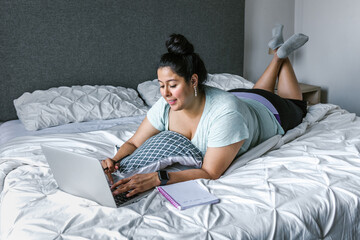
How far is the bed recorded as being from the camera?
1.06m

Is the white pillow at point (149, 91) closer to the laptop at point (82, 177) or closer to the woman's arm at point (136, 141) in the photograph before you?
the woman's arm at point (136, 141)

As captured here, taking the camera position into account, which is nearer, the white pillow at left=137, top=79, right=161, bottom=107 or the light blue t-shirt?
the light blue t-shirt

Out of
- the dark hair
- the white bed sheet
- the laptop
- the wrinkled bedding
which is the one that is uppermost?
the dark hair

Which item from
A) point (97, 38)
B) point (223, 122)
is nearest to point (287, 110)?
point (223, 122)

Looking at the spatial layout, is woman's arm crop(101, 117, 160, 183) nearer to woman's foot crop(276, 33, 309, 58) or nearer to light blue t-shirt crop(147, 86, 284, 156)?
light blue t-shirt crop(147, 86, 284, 156)

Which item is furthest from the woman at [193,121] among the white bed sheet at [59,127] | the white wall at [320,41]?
the white wall at [320,41]

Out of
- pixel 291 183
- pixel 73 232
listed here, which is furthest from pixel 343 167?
pixel 73 232

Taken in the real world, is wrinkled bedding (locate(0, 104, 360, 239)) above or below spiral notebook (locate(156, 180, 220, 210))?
below

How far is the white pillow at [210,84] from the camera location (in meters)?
2.65

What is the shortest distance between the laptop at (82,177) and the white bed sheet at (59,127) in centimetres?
96

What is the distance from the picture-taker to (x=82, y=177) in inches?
43.8

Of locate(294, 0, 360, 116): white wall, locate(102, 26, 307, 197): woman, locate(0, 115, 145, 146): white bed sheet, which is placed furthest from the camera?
locate(294, 0, 360, 116): white wall

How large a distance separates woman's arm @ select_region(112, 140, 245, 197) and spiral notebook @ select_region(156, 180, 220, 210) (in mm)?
47

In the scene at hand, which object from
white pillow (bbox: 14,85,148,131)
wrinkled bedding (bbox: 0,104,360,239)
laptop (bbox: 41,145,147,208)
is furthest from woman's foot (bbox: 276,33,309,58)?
laptop (bbox: 41,145,147,208)
